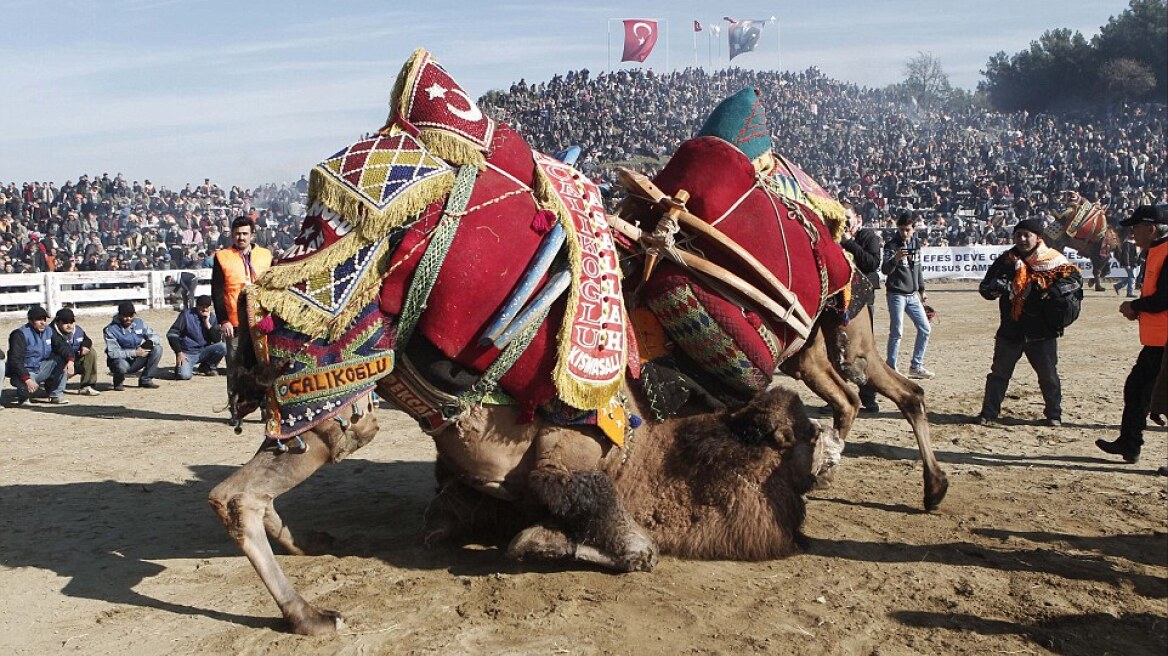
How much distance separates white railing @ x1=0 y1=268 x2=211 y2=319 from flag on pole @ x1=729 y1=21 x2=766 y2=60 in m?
31.3

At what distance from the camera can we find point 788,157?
39.9 metres

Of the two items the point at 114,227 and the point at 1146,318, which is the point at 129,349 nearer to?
the point at 1146,318

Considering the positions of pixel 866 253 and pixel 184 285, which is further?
pixel 184 285

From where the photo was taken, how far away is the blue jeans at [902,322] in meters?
10.1

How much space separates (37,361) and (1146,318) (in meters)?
10.2

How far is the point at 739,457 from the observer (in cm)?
450

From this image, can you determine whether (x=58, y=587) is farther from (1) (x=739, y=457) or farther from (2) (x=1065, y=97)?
(2) (x=1065, y=97)

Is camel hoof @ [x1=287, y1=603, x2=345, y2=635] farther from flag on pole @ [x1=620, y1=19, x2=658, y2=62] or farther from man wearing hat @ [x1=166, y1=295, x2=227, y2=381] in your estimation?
flag on pole @ [x1=620, y1=19, x2=658, y2=62]

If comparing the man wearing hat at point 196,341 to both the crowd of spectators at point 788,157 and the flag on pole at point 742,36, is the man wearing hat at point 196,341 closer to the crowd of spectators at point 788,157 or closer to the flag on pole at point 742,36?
the crowd of spectators at point 788,157

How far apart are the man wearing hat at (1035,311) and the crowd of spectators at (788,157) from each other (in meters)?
Result: 17.3

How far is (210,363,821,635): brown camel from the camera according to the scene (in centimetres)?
382

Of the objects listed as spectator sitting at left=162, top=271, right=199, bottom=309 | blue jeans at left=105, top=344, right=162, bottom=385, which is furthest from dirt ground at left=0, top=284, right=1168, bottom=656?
spectator sitting at left=162, top=271, right=199, bottom=309

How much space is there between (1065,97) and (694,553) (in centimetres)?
6126

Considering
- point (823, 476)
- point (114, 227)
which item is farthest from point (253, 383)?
point (114, 227)
